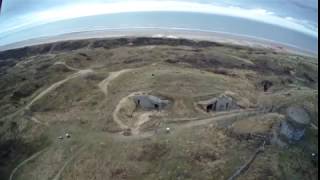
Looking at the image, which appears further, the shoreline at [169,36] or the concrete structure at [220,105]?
the shoreline at [169,36]

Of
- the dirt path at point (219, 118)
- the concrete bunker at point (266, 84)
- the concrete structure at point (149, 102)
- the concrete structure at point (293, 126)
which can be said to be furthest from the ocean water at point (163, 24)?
the concrete structure at point (293, 126)

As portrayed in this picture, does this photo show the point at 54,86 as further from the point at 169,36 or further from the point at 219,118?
the point at 169,36

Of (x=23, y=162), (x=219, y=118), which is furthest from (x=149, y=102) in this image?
(x=23, y=162)

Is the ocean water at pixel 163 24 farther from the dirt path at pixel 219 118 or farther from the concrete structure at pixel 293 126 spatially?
the concrete structure at pixel 293 126

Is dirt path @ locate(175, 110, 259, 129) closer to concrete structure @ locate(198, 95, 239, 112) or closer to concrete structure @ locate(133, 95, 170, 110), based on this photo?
concrete structure @ locate(198, 95, 239, 112)

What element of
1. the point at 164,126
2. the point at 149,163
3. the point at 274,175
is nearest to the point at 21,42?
the point at 164,126

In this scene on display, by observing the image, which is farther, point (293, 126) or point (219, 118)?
point (219, 118)

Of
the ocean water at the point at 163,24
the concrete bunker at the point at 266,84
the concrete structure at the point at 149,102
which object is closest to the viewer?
the concrete structure at the point at 149,102

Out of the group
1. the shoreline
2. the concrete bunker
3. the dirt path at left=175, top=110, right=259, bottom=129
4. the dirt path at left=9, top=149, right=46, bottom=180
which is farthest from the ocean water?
the dirt path at left=9, top=149, right=46, bottom=180
